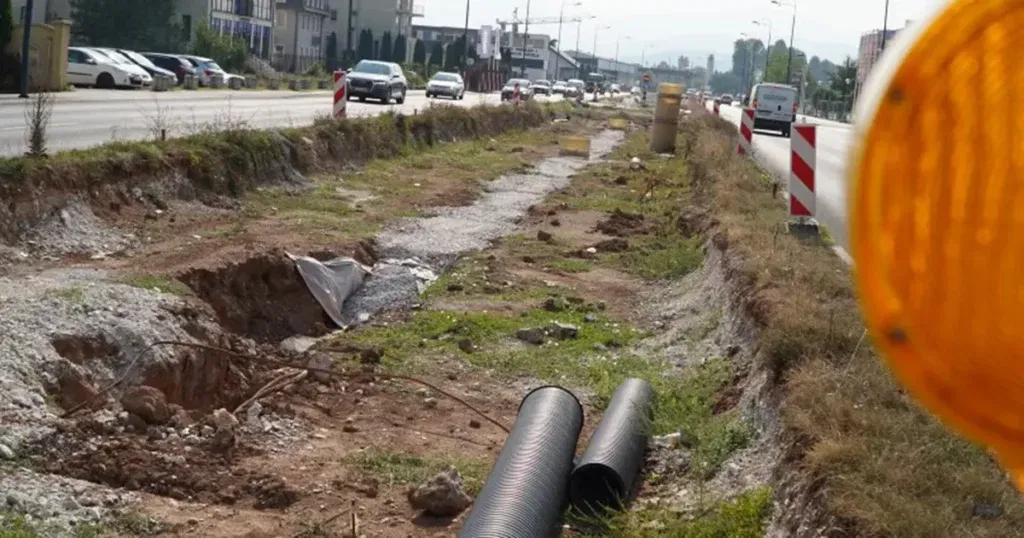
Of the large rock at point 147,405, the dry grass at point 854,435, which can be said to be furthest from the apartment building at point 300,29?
the large rock at point 147,405

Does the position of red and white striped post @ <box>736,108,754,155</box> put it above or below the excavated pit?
above

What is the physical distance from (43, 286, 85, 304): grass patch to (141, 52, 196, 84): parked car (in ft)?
145

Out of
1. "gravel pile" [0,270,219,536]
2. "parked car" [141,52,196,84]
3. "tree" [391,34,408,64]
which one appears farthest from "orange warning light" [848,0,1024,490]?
"tree" [391,34,408,64]

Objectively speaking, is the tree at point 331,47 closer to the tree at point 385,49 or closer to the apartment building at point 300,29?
the apartment building at point 300,29

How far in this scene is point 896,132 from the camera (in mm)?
1336

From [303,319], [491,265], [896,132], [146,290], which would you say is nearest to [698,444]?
[146,290]

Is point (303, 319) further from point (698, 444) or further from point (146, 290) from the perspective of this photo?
point (698, 444)

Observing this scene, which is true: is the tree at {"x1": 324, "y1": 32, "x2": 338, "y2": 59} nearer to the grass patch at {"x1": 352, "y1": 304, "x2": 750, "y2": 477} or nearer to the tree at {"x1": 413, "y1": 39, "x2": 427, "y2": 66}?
the tree at {"x1": 413, "y1": 39, "x2": 427, "y2": 66}

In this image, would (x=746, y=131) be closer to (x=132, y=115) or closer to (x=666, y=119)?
(x=666, y=119)

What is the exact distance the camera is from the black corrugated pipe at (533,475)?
601cm

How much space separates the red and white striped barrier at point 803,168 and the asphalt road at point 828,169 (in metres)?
0.31

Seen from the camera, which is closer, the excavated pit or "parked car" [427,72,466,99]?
the excavated pit

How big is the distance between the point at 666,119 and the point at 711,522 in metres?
29.8

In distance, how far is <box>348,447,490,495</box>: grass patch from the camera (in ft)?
24.4
